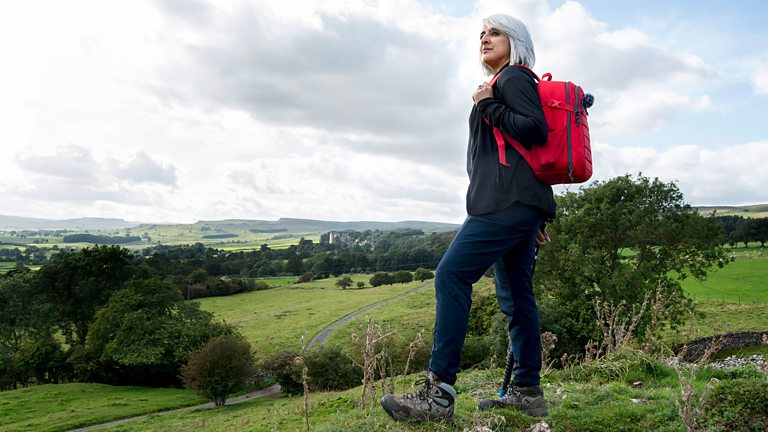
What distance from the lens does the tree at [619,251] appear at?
2648 cm

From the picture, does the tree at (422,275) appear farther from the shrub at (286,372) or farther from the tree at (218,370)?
the tree at (218,370)

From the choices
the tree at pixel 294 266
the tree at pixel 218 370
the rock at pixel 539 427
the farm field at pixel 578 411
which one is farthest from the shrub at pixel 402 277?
the rock at pixel 539 427

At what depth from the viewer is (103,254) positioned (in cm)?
5416

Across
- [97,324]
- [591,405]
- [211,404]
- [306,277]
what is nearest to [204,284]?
[306,277]

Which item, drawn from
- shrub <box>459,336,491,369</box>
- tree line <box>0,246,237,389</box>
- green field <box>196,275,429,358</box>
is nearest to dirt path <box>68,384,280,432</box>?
green field <box>196,275,429,358</box>

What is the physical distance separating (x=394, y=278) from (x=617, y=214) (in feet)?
225

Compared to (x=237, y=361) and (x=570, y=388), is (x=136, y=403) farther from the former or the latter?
(x=570, y=388)

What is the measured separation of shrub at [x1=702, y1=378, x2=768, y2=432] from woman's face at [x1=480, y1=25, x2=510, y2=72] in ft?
9.33

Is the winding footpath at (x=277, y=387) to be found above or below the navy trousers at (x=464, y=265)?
below

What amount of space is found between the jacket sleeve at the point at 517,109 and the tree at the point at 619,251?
24.3 meters

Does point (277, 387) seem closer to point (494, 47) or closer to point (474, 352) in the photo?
point (474, 352)

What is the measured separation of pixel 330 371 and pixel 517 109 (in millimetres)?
37228

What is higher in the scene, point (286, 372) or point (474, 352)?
point (474, 352)

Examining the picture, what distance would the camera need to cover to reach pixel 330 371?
124 ft
